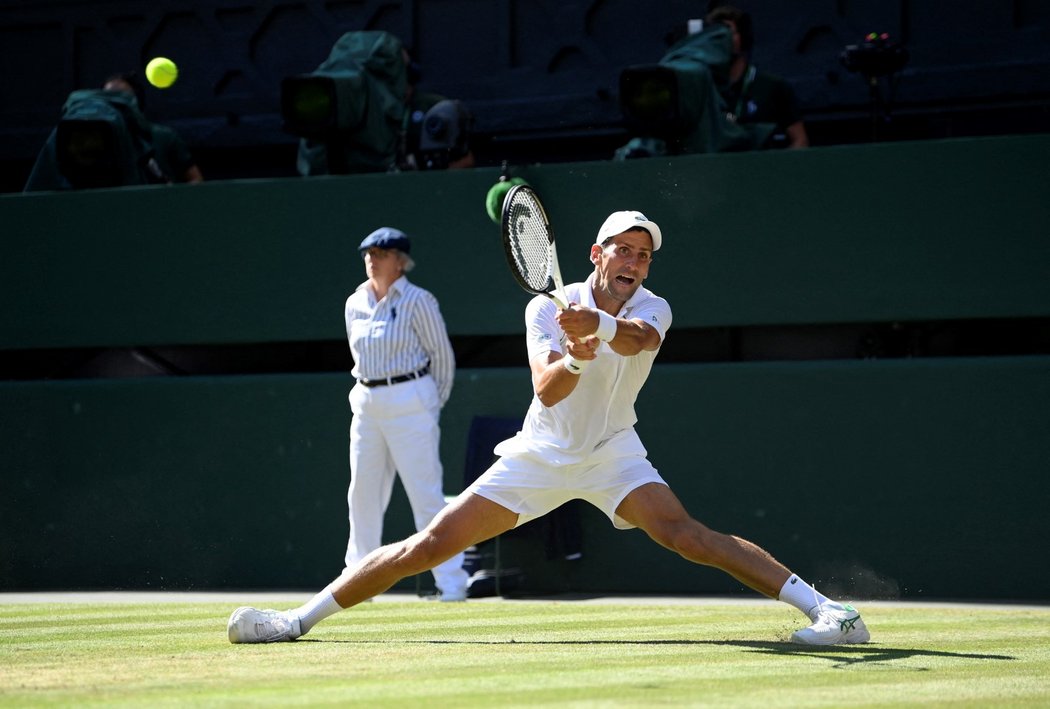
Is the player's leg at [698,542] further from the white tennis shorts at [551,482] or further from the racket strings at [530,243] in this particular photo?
the racket strings at [530,243]

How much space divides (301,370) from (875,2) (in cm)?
538

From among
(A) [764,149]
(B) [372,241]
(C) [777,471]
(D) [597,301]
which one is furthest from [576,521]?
(D) [597,301]

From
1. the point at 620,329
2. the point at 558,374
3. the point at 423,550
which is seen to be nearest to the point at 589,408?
the point at 558,374

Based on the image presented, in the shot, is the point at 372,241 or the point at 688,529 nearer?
the point at 688,529

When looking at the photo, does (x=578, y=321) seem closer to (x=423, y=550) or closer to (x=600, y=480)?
(x=600, y=480)

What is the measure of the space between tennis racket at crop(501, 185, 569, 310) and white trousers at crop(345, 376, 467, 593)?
340cm

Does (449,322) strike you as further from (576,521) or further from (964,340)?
(964,340)

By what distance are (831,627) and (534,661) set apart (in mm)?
1272

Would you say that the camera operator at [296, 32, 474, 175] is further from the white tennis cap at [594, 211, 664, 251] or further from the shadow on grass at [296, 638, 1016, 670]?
the shadow on grass at [296, 638, 1016, 670]

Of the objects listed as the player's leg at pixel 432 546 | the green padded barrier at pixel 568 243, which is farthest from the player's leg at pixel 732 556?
the green padded barrier at pixel 568 243

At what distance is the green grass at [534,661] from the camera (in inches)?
209

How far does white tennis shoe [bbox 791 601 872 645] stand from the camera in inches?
264

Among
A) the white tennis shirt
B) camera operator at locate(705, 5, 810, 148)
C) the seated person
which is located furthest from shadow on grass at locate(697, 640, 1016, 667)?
the seated person

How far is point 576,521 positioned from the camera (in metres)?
10.5
